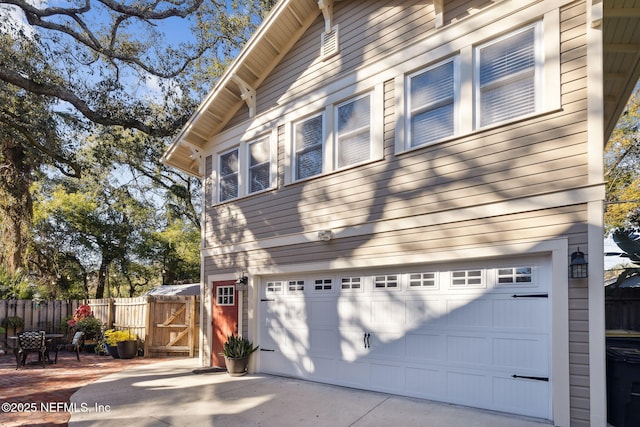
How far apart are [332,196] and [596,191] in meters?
4.00

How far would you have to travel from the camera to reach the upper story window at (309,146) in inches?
304

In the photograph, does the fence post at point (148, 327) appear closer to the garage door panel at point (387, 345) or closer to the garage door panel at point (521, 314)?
the garage door panel at point (387, 345)

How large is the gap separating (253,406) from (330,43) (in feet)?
21.2

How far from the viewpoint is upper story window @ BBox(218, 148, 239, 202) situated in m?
9.45

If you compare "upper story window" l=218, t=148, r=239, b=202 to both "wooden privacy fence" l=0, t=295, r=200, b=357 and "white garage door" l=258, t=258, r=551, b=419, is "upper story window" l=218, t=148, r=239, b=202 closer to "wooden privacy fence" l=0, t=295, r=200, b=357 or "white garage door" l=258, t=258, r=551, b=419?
"white garage door" l=258, t=258, r=551, b=419

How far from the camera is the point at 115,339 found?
11188mm

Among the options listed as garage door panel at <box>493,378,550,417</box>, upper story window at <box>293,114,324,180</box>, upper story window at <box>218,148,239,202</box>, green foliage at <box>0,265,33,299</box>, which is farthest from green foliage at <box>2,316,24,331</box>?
garage door panel at <box>493,378,550,417</box>

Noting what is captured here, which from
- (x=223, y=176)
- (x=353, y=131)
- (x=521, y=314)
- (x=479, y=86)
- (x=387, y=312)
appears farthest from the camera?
(x=223, y=176)

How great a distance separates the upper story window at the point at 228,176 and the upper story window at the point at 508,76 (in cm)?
569

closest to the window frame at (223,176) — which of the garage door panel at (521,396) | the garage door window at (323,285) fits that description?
the garage door window at (323,285)

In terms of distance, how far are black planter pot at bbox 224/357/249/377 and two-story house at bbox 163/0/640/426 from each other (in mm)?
274

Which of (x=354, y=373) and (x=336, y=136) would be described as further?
(x=336, y=136)

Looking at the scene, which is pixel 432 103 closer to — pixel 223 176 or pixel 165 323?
pixel 223 176

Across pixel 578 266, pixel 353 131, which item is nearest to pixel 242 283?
pixel 353 131
